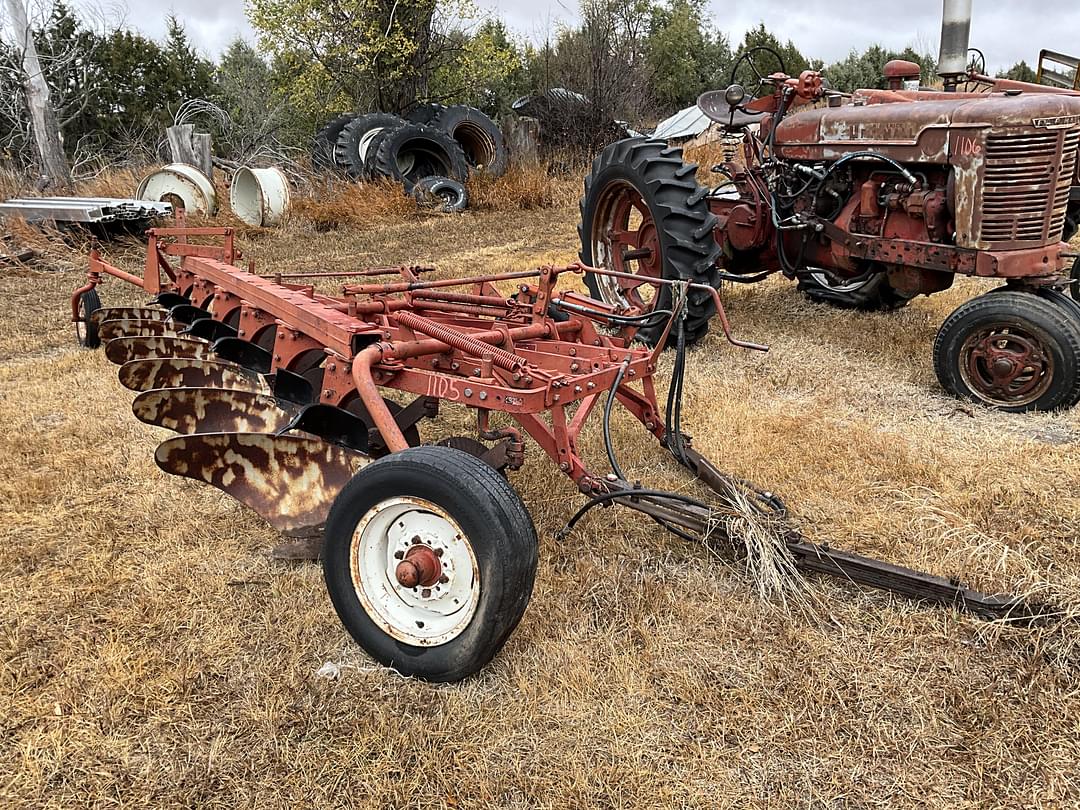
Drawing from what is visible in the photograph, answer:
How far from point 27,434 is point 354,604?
2.67 meters

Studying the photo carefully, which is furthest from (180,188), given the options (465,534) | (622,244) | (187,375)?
(465,534)

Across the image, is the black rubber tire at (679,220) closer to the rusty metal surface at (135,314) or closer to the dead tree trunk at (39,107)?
the rusty metal surface at (135,314)

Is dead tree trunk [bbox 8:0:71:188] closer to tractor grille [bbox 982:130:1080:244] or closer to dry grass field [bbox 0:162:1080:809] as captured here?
dry grass field [bbox 0:162:1080:809]

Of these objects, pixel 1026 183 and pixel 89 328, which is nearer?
pixel 1026 183

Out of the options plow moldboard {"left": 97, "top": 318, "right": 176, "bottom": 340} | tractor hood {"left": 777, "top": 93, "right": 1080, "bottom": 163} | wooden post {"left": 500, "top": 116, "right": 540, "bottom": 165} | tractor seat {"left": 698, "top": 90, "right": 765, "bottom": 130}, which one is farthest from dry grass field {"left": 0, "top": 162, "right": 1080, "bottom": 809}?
wooden post {"left": 500, "top": 116, "right": 540, "bottom": 165}

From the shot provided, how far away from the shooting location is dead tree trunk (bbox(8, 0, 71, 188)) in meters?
11.0

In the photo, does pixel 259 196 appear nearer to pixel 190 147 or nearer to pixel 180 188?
pixel 180 188

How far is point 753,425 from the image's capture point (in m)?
3.78

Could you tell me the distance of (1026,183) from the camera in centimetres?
384

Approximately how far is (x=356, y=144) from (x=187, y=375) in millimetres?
9814

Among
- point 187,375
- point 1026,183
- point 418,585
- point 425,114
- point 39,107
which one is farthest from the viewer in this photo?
point 425,114

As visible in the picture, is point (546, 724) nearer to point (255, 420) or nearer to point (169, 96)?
point (255, 420)

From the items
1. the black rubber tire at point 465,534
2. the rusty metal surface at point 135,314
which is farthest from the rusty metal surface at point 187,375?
the black rubber tire at point 465,534

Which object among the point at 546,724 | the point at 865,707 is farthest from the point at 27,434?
the point at 865,707
